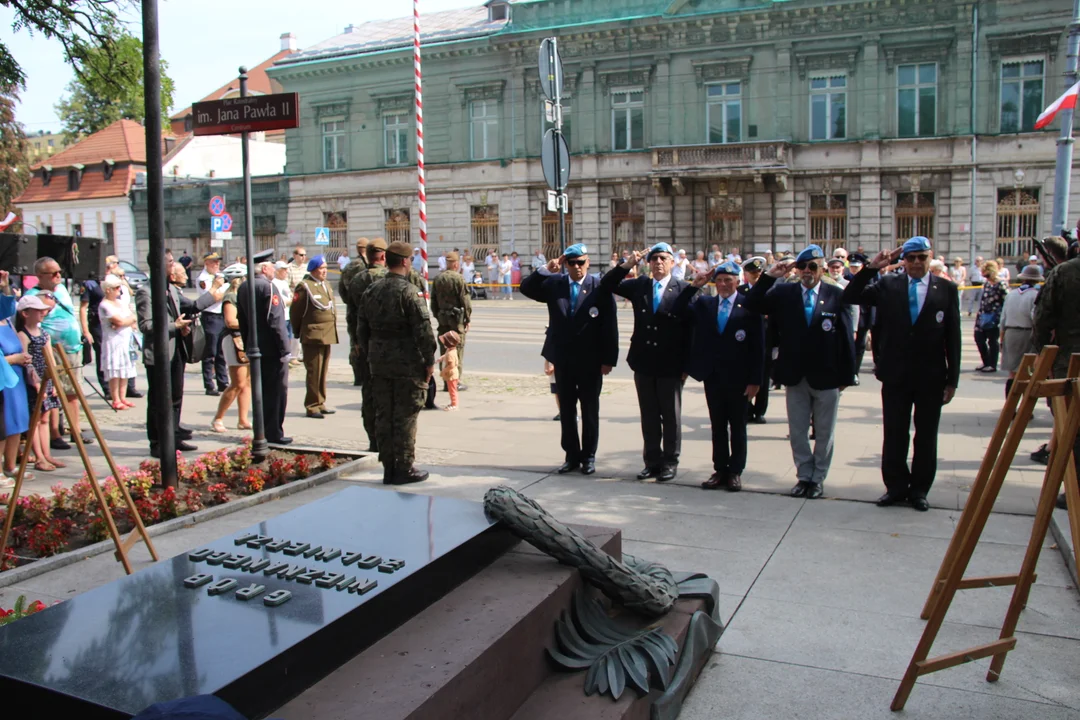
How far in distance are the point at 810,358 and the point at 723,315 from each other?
0.84m

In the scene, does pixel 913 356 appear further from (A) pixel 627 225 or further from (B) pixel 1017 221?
(A) pixel 627 225

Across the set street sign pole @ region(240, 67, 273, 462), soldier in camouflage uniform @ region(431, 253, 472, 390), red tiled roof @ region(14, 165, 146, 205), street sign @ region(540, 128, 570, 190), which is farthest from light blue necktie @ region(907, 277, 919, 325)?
red tiled roof @ region(14, 165, 146, 205)

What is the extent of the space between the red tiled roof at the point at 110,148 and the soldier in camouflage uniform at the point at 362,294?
5167cm

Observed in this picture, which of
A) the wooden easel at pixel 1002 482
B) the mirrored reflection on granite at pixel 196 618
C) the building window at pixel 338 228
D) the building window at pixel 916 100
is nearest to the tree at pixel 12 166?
the building window at pixel 338 228

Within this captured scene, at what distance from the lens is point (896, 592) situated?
557 cm

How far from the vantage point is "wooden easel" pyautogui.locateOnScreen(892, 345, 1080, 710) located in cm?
400

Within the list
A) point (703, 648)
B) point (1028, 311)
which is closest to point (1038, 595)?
point (703, 648)

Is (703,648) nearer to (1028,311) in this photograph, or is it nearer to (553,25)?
(1028,311)

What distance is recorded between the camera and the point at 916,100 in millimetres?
35625

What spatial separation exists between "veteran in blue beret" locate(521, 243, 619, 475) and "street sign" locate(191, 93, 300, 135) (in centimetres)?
277

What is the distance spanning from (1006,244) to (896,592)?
1318 inches

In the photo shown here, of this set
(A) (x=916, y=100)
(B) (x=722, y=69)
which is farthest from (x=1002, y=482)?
(B) (x=722, y=69)

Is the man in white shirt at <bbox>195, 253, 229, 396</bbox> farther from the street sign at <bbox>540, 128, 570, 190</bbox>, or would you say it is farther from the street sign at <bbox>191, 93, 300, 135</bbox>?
the street sign at <bbox>540, 128, 570, 190</bbox>

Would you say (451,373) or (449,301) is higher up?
(449,301)
